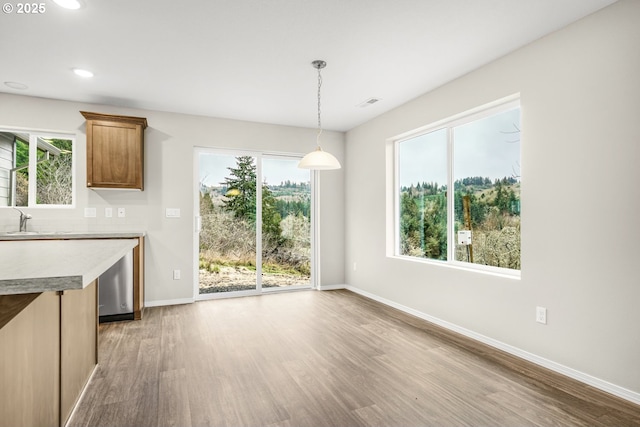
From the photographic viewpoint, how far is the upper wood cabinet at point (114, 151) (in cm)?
395

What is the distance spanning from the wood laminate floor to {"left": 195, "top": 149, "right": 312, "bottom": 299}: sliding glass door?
133 cm

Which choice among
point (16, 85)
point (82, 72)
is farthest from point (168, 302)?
point (16, 85)

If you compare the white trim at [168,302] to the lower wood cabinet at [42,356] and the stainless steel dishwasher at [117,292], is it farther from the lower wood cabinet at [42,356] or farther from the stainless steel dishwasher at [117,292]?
the lower wood cabinet at [42,356]

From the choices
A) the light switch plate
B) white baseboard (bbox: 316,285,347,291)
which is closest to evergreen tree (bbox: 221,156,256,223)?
the light switch plate

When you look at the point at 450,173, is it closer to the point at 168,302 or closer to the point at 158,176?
the point at 158,176

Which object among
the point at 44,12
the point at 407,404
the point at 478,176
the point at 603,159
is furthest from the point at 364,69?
the point at 407,404

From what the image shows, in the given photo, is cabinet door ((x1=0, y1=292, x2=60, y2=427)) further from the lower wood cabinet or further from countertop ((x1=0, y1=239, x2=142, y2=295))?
countertop ((x1=0, y1=239, x2=142, y2=295))

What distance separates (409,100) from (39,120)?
14.4ft

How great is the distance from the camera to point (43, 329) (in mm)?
1568

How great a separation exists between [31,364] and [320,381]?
165 cm

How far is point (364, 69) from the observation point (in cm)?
325

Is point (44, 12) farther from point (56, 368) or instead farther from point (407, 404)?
point (407, 404)

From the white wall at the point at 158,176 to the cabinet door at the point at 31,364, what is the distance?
2.83 metres

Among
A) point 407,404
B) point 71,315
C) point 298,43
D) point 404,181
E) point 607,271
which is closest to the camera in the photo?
point 71,315
